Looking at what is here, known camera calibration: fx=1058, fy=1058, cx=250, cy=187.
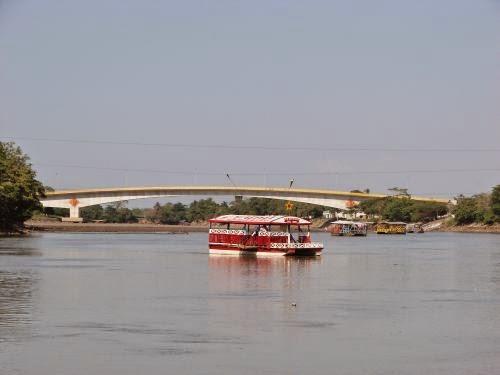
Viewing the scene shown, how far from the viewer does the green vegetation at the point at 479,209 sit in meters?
164

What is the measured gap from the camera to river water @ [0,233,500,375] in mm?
24953

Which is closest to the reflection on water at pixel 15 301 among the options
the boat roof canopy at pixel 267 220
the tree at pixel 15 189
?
the boat roof canopy at pixel 267 220

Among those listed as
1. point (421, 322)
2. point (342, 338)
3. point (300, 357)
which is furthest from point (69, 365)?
point (421, 322)

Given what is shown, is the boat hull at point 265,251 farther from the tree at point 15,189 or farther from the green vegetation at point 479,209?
the green vegetation at point 479,209

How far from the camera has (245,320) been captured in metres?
32.3

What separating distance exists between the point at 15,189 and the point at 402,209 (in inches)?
3859

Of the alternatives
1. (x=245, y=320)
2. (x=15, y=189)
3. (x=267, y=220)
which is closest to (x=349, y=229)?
(x=15, y=189)

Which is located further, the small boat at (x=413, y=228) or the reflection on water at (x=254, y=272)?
the small boat at (x=413, y=228)

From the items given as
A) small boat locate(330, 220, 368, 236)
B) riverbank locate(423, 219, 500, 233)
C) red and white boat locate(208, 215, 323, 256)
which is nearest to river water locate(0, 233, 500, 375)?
red and white boat locate(208, 215, 323, 256)

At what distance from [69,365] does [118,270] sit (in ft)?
102

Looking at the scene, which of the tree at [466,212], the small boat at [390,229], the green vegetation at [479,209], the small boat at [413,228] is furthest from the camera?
the tree at [466,212]

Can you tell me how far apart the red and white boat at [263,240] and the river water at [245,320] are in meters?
12.2

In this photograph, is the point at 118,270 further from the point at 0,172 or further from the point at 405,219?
the point at 405,219

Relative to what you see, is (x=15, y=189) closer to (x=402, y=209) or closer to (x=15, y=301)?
(x=15, y=301)
